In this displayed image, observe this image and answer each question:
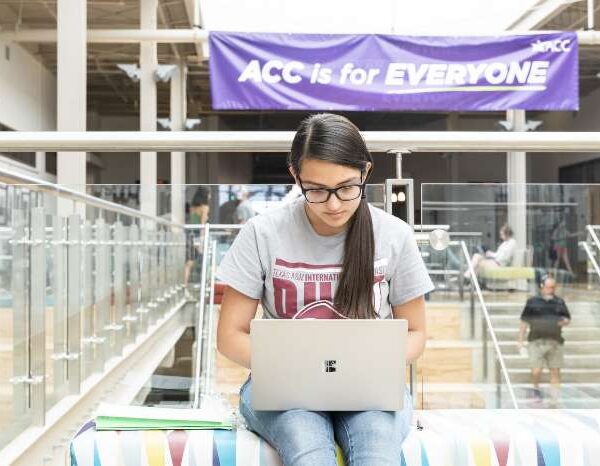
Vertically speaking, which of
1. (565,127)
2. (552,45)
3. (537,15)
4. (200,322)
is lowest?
(200,322)

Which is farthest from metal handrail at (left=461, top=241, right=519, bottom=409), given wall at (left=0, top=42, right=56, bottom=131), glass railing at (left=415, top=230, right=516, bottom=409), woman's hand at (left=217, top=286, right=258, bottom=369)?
wall at (left=0, top=42, right=56, bottom=131)

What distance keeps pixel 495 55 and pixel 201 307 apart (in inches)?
177

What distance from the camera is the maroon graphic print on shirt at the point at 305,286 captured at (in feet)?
4.71

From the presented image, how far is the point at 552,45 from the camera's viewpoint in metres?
6.72

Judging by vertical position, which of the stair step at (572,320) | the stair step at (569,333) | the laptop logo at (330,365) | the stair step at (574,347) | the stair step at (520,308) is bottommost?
the stair step at (574,347)

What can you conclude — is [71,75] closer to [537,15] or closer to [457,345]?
[537,15]

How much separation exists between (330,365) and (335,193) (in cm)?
34

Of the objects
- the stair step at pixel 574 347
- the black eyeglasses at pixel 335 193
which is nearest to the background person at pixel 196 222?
the black eyeglasses at pixel 335 193

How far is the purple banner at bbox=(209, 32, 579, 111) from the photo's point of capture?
6684 mm

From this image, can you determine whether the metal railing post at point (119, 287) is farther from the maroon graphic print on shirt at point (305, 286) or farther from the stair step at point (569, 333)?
the maroon graphic print on shirt at point (305, 286)

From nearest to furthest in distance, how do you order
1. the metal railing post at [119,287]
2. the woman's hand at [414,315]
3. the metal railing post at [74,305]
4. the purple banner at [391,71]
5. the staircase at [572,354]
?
1. the woman's hand at [414,315]
2. the staircase at [572,354]
3. the metal railing post at [74,305]
4. the metal railing post at [119,287]
5. the purple banner at [391,71]

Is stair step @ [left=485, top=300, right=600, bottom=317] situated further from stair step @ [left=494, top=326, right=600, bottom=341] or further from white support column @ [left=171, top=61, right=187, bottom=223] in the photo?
white support column @ [left=171, top=61, right=187, bottom=223]

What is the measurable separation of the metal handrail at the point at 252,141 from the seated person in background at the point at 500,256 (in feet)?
1.69

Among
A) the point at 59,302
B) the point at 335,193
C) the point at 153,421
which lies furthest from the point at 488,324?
the point at 59,302
